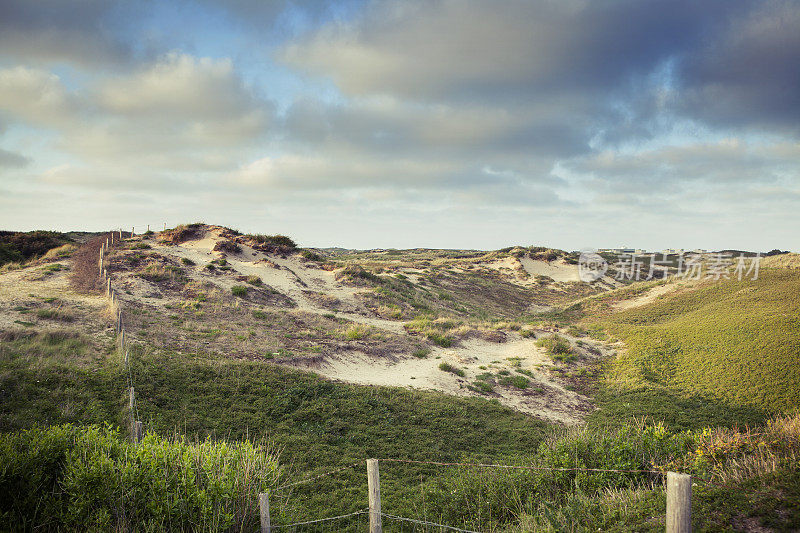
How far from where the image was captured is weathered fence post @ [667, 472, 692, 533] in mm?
3770

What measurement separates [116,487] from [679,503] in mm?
7555

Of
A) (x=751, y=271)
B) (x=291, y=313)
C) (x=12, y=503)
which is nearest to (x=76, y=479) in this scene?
(x=12, y=503)

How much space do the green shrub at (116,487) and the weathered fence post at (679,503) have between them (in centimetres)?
595

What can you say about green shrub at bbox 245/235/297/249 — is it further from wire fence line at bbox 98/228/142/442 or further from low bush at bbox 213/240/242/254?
wire fence line at bbox 98/228/142/442

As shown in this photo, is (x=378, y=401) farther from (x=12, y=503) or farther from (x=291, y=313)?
(x=291, y=313)

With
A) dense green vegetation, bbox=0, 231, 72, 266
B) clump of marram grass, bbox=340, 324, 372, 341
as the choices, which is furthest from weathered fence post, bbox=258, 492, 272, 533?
dense green vegetation, bbox=0, 231, 72, 266

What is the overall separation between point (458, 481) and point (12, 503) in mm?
8004

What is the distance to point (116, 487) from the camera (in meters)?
5.52

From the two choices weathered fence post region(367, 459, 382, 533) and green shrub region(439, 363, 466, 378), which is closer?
weathered fence post region(367, 459, 382, 533)

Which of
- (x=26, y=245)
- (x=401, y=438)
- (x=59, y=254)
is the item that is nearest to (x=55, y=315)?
(x=401, y=438)

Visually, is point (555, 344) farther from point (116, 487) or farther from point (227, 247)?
point (227, 247)

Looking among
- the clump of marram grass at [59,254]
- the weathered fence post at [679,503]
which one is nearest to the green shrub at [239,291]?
the clump of marram grass at [59,254]

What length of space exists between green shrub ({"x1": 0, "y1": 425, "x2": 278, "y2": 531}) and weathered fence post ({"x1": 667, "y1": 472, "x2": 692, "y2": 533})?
234 inches

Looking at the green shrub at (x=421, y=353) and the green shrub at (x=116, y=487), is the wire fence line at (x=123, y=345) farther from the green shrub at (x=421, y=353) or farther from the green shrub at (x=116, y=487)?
the green shrub at (x=421, y=353)
